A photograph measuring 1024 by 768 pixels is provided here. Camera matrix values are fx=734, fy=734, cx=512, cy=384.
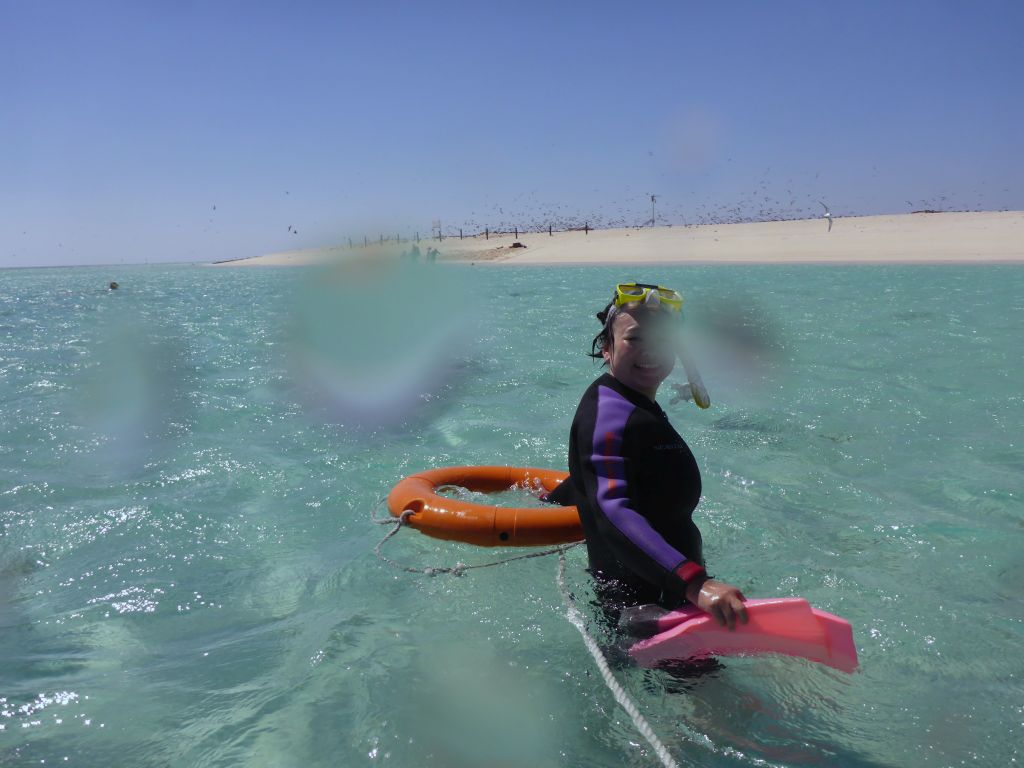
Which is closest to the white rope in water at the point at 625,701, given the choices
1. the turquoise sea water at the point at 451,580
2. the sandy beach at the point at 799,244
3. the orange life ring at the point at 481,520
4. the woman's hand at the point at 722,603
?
the turquoise sea water at the point at 451,580

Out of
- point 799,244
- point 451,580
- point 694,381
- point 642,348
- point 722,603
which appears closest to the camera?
point 722,603

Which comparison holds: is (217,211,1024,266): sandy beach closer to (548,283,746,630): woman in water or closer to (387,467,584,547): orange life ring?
(387,467,584,547): orange life ring

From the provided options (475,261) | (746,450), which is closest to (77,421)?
(746,450)

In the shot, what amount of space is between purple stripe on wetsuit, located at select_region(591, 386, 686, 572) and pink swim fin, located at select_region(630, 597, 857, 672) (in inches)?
9.1

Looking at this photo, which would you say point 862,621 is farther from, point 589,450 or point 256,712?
point 256,712

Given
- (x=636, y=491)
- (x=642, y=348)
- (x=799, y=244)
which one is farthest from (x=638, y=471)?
(x=799, y=244)

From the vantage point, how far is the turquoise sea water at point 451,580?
2.41 metres

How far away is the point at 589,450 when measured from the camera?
2.33 meters

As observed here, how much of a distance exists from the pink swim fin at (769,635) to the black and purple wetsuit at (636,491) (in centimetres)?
11

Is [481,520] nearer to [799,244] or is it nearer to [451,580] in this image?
[451,580]

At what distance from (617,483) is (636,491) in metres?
0.10

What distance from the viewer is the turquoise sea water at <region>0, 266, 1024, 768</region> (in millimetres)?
2414

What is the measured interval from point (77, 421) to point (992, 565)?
7.72 meters

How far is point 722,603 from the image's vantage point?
6.79 feet
